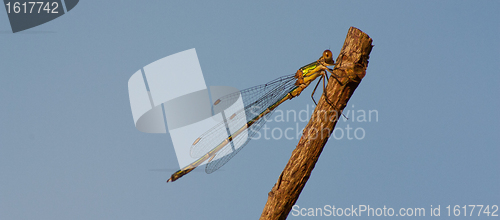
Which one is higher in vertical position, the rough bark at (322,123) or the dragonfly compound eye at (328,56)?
the dragonfly compound eye at (328,56)

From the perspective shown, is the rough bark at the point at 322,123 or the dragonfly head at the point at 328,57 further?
the dragonfly head at the point at 328,57

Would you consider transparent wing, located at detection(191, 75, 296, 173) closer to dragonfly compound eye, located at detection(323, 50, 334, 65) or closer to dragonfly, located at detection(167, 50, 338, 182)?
dragonfly, located at detection(167, 50, 338, 182)

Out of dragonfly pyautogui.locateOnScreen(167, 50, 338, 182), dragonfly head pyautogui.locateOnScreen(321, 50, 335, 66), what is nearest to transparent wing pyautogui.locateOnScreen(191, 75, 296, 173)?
dragonfly pyautogui.locateOnScreen(167, 50, 338, 182)

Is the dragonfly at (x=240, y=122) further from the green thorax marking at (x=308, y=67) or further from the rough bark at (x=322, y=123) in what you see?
the rough bark at (x=322, y=123)

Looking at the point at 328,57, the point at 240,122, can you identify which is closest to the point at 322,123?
the point at 328,57

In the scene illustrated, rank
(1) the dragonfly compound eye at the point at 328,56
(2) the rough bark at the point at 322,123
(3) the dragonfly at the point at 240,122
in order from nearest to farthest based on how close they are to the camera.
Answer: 1. (2) the rough bark at the point at 322,123
2. (1) the dragonfly compound eye at the point at 328,56
3. (3) the dragonfly at the point at 240,122

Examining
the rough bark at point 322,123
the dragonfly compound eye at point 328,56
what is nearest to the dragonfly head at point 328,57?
the dragonfly compound eye at point 328,56
